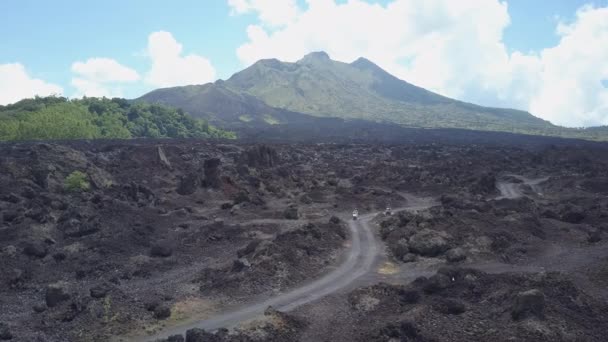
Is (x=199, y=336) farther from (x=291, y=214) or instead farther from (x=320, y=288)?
(x=291, y=214)

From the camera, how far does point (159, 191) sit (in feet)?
194

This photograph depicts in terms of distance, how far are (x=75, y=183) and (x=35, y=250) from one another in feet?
66.3

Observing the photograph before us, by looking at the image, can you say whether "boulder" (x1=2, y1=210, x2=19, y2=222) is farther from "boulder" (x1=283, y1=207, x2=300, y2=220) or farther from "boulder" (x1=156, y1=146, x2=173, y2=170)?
"boulder" (x1=156, y1=146, x2=173, y2=170)

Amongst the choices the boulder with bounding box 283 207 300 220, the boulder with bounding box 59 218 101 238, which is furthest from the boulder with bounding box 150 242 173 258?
the boulder with bounding box 283 207 300 220

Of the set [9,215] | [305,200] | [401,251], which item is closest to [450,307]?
[401,251]

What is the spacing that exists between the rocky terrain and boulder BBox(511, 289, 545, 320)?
0.09 meters

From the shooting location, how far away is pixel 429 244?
35938 millimetres

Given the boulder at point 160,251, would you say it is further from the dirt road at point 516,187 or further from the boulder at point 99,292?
the dirt road at point 516,187

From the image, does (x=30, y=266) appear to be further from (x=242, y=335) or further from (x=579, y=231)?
(x=579, y=231)

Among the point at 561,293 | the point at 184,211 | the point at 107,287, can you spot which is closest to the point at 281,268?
the point at 107,287

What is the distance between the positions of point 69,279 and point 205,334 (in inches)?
625

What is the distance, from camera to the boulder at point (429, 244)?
1404 inches

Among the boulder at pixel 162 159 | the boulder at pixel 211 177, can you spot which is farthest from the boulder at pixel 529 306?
the boulder at pixel 162 159

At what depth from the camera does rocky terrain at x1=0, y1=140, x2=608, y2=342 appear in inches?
938
